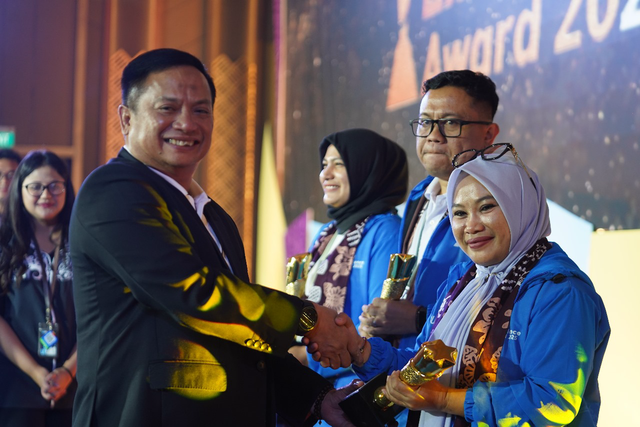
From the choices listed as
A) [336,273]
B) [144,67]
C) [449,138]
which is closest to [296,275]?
[336,273]

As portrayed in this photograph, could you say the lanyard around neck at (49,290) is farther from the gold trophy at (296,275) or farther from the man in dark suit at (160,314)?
the man in dark suit at (160,314)

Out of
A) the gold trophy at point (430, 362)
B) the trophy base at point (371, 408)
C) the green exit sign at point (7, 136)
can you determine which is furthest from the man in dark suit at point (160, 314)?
the green exit sign at point (7, 136)

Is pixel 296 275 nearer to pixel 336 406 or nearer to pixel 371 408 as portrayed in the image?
pixel 336 406

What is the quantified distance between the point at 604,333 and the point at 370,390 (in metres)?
0.59

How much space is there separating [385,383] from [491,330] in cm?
35

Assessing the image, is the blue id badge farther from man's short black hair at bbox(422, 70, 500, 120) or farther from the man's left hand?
man's short black hair at bbox(422, 70, 500, 120)

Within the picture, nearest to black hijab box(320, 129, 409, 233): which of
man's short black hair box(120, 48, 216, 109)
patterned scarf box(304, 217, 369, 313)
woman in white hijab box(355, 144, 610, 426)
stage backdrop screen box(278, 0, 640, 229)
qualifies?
patterned scarf box(304, 217, 369, 313)

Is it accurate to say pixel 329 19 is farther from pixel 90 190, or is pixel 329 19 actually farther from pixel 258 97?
pixel 90 190

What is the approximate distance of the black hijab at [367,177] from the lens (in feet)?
9.11

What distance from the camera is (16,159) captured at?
3.52 m

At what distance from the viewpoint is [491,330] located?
61.9 inches

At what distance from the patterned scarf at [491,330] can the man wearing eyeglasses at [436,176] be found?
57 centimetres

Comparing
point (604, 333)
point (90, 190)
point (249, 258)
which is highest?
point (90, 190)

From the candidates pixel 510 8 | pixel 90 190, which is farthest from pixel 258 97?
pixel 90 190
